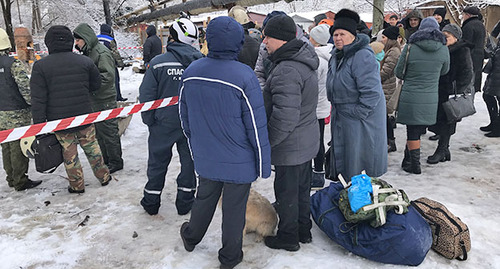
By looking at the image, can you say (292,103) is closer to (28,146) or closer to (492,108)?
(28,146)

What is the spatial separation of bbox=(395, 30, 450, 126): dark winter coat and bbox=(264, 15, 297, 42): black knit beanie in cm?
230

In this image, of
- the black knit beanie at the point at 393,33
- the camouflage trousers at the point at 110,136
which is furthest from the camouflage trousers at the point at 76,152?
the black knit beanie at the point at 393,33

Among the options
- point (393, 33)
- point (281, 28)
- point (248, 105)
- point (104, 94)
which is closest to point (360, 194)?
point (248, 105)

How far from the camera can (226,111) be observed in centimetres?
230

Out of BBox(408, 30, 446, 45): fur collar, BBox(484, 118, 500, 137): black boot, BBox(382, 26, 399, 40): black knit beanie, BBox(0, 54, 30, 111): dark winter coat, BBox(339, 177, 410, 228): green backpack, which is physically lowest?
BBox(484, 118, 500, 137): black boot

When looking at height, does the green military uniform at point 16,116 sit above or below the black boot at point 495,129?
above

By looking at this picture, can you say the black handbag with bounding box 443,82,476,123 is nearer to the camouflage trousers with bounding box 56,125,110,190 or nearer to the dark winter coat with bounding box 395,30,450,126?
the dark winter coat with bounding box 395,30,450,126

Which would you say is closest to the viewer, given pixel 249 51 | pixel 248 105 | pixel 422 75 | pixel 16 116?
pixel 248 105

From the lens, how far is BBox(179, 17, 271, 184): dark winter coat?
89.5 inches

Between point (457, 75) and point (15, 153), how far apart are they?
585cm

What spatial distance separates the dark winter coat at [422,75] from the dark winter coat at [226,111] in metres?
2.70

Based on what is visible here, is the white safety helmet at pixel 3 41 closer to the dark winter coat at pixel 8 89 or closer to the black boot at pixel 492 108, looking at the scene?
the dark winter coat at pixel 8 89

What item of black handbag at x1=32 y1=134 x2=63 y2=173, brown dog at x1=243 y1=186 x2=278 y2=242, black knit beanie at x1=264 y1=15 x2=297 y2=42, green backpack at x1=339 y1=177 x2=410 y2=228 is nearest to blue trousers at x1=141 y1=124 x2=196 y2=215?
brown dog at x1=243 y1=186 x2=278 y2=242

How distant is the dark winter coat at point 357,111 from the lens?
3049 millimetres
